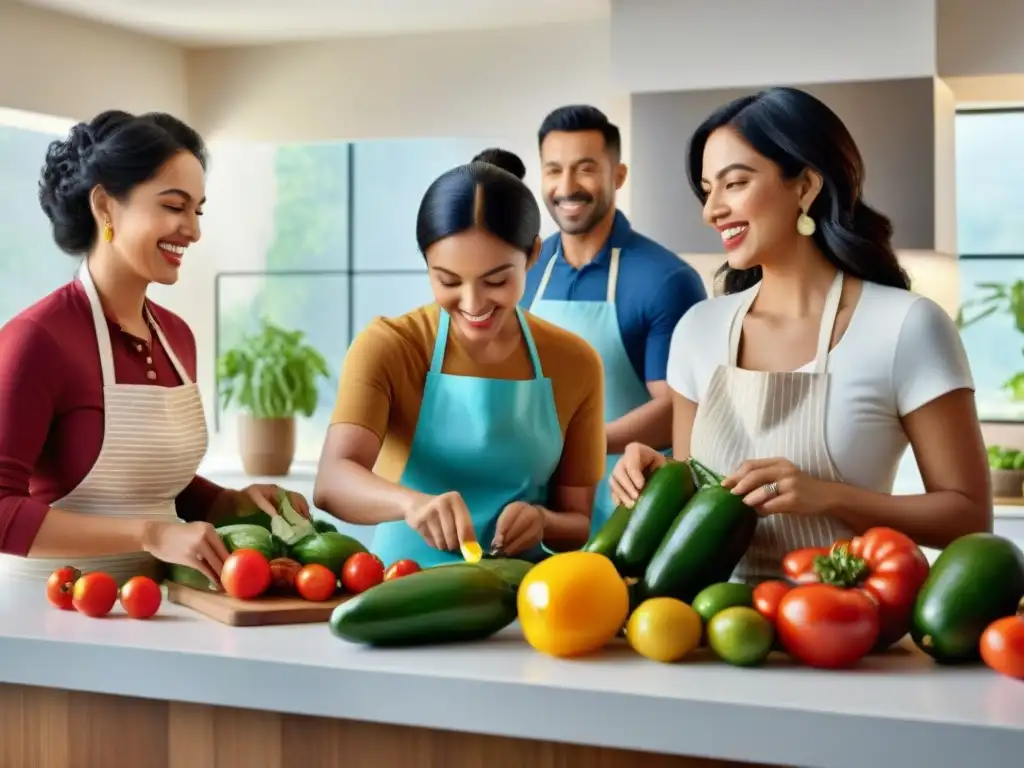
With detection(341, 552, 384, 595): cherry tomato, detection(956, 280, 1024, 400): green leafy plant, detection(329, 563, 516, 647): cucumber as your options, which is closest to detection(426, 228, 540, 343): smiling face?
detection(341, 552, 384, 595): cherry tomato

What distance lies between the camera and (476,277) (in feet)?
6.21

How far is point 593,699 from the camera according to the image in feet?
4.24

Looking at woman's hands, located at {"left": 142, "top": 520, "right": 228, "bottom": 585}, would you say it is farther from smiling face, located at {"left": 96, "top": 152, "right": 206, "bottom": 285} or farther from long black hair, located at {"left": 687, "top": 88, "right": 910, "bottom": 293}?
long black hair, located at {"left": 687, "top": 88, "right": 910, "bottom": 293}

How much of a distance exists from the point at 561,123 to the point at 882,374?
59.2 inches

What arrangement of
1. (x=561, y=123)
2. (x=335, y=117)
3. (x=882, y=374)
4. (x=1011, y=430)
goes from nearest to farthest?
(x=882, y=374) < (x=561, y=123) < (x=1011, y=430) < (x=335, y=117)

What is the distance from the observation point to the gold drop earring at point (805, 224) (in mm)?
1903

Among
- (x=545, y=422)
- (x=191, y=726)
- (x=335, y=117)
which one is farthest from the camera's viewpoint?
(x=335, y=117)

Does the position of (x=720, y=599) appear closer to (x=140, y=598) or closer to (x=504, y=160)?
(x=140, y=598)

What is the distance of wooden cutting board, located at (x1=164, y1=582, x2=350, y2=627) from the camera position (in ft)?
5.23

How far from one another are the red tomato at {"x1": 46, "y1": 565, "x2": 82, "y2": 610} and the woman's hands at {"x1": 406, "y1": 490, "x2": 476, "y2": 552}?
44cm

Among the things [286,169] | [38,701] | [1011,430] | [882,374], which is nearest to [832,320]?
[882,374]

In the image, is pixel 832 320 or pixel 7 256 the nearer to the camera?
pixel 832 320

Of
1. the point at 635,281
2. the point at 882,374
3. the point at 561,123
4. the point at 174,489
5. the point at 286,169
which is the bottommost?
the point at 174,489

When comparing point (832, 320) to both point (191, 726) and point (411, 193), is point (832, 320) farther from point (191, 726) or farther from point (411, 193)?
point (411, 193)
